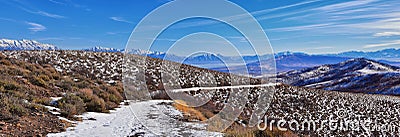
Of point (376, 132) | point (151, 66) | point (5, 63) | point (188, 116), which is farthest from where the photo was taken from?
point (151, 66)

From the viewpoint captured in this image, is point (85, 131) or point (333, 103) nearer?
point (85, 131)

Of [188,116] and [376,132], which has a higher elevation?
[188,116]

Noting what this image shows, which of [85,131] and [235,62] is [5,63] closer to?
[85,131]

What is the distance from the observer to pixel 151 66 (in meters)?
44.6

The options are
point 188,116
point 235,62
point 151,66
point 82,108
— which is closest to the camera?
point 235,62

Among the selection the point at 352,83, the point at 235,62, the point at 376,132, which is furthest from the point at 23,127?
the point at 352,83

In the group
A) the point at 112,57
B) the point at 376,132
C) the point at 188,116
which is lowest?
the point at 376,132

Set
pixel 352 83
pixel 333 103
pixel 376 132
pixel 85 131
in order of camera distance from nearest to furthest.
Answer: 1. pixel 85 131
2. pixel 376 132
3. pixel 333 103
4. pixel 352 83

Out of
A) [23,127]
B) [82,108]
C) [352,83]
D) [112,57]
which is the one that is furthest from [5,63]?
[352,83]

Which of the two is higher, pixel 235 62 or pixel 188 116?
pixel 235 62

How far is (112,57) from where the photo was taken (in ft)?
148

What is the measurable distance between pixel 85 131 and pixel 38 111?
8.15 ft

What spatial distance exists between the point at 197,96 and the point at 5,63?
51.7 ft

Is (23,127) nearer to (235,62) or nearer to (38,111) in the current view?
(38,111)
